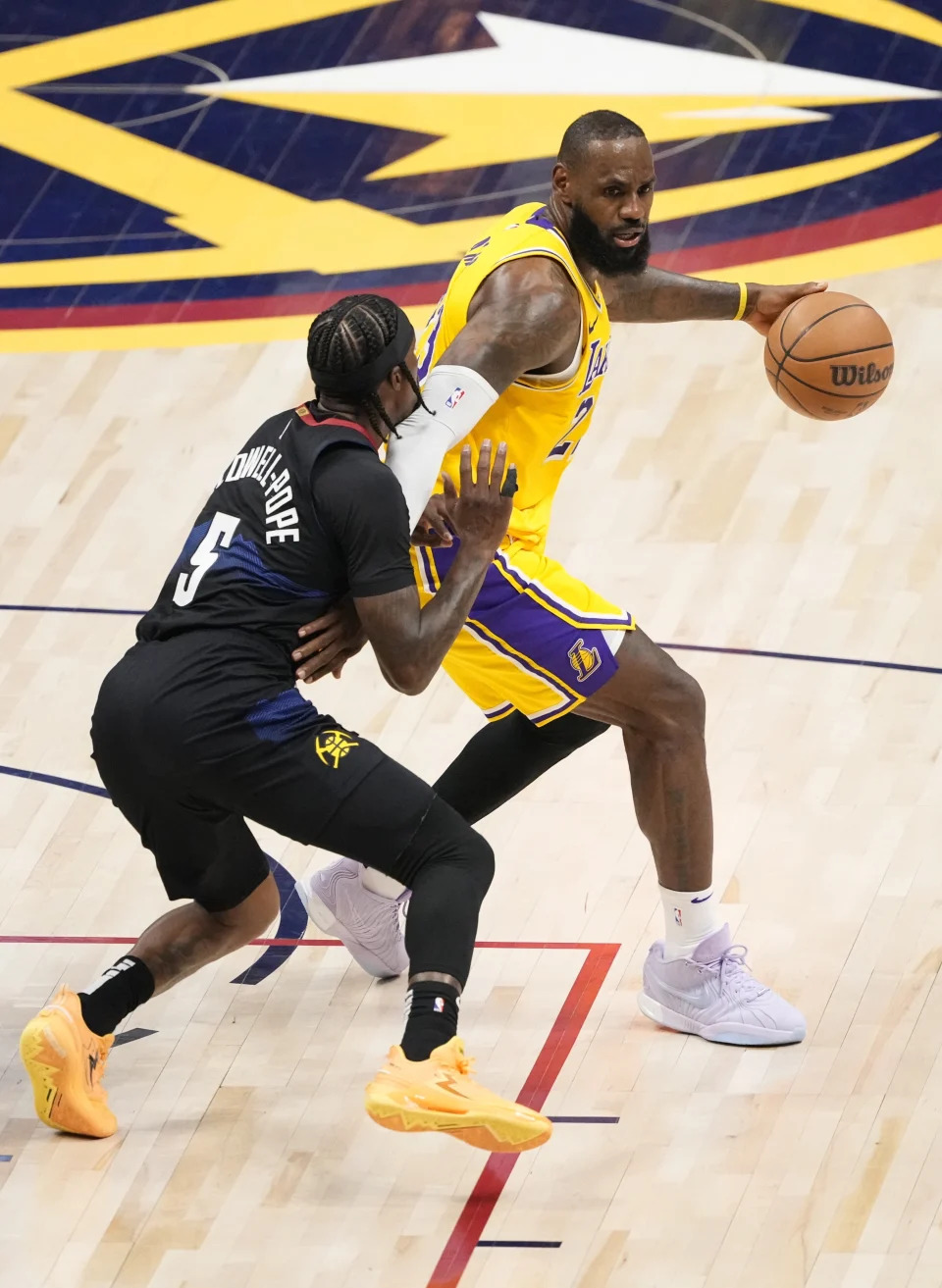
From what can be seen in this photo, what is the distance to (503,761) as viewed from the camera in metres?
5.15

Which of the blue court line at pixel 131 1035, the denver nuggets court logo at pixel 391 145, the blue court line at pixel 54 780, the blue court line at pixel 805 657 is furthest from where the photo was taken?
the denver nuggets court logo at pixel 391 145

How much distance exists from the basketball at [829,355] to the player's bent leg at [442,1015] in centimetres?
178

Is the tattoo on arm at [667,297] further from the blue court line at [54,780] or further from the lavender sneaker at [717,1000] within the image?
the blue court line at [54,780]

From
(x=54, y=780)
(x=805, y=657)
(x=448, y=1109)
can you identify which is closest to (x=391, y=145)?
(x=805, y=657)

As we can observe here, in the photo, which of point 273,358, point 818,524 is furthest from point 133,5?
point 818,524

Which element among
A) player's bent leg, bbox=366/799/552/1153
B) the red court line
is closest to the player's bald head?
player's bent leg, bbox=366/799/552/1153

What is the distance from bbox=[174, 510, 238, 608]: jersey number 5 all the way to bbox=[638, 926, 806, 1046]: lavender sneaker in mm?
1510

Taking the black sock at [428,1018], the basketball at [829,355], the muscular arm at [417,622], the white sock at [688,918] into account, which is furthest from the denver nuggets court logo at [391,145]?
the black sock at [428,1018]

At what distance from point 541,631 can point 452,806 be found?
63cm

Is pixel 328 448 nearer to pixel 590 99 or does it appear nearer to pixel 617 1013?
pixel 617 1013

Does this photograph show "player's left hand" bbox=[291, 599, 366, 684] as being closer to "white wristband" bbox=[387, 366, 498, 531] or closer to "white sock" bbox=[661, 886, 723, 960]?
"white wristband" bbox=[387, 366, 498, 531]

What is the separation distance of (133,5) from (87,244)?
1996mm

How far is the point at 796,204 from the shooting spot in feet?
28.4

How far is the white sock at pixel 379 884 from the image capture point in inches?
200
